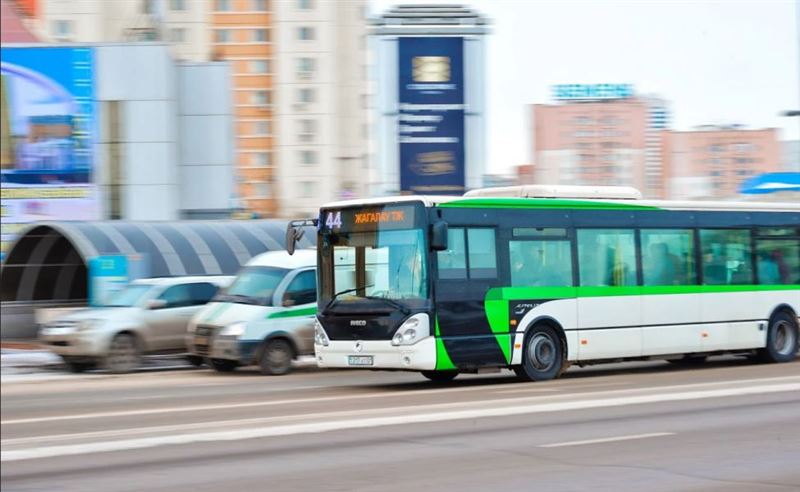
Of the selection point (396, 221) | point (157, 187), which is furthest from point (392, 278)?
point (157, 187)

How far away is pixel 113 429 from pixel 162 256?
19320 mm

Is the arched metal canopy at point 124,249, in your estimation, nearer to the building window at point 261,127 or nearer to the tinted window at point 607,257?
the tinted window at point 607,257

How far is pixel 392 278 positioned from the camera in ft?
57.9

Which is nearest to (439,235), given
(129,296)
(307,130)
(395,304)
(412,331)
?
(395,304)

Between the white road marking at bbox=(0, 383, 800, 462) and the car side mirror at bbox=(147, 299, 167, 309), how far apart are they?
420 inches

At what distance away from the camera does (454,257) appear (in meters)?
17.9

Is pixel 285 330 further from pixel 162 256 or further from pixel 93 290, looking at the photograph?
pixel 162 256

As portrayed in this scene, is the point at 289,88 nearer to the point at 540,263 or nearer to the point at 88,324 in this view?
the point at 88,324

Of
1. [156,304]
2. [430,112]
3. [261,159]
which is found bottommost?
[156,304]

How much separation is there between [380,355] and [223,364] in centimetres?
560

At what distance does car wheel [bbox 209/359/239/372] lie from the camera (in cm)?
2203

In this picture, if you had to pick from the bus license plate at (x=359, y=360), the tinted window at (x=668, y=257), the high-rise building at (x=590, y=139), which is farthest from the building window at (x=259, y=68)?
the bus license plate at (x=359, y=360)

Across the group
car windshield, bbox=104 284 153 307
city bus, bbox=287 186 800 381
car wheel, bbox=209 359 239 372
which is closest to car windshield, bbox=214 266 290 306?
car wheel, bbox=209 359 239 372

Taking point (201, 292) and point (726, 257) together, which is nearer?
point (726, 257)
